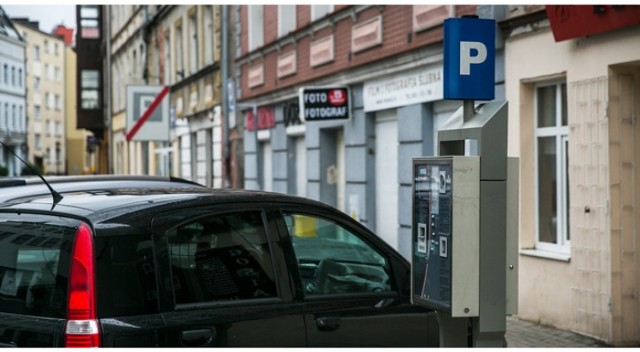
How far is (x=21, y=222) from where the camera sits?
4.81 metres

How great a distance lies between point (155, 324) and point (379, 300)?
1502 mm

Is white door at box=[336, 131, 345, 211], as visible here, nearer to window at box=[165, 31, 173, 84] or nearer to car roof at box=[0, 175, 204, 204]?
car roof at box=[0, 175, 204, 204]

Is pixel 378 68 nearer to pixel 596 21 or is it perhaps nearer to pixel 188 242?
pixel 596 21

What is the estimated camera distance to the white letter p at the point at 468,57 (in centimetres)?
524

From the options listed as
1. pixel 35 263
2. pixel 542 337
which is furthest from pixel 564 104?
pixel 35 263

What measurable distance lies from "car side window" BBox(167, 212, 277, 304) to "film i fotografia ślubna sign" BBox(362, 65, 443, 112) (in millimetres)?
8537

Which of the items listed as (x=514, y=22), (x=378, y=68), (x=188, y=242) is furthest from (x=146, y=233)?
(x=378, y=68)

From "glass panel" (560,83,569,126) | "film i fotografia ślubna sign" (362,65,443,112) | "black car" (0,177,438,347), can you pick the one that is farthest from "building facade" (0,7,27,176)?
"black car" (0,177,438,347)

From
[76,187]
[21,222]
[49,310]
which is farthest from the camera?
[76,187]

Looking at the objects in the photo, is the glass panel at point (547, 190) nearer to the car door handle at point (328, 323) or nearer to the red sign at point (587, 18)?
the red sign at point (587, 18)

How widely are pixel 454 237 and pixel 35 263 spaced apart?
1.92m

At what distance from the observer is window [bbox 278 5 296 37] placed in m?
20.7

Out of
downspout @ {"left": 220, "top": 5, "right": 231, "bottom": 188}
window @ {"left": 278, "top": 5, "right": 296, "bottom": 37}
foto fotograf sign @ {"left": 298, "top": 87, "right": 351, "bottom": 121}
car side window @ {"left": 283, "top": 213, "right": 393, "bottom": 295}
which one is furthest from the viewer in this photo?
downspout @ {"left": 220, "top": 5, "right": 231, "bottom": 188}

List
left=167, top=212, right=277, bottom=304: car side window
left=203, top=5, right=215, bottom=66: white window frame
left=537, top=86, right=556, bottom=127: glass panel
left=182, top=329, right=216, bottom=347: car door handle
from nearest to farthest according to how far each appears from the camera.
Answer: left=182, top=329, right=216, bottom=347: car door handle, left=167, top=212, right=277, bottom=304: car side window, left=537, top=86, right=556, bottom=127: glass panel, left=203, top=5, right=215, bottom=66: white window frame
